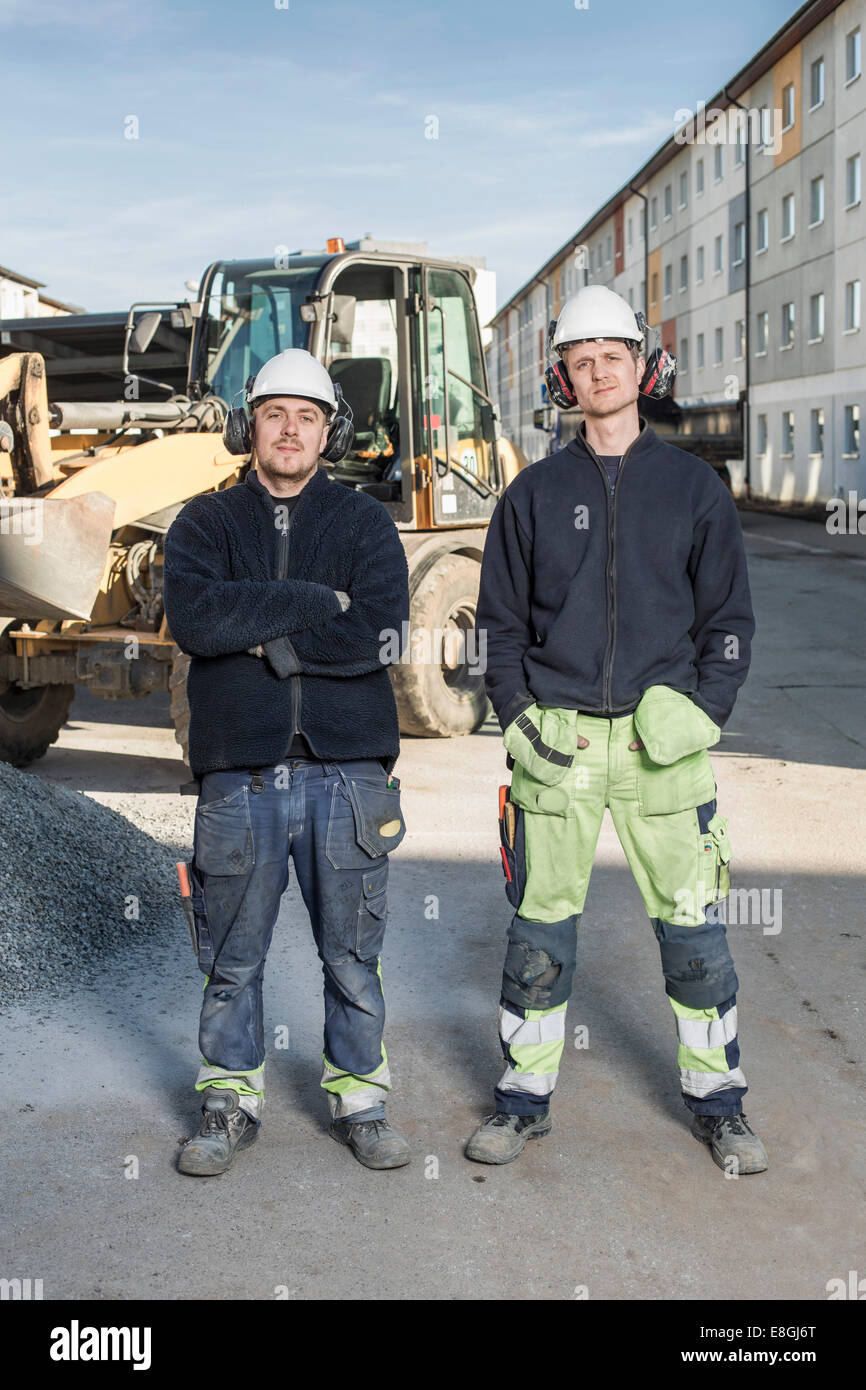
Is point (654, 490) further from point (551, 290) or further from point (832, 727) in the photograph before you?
point (551, 290)

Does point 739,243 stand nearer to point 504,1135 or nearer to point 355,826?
point 355,826

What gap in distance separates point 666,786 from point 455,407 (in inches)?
256

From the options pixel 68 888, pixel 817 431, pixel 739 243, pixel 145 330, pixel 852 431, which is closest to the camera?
pixel 68 888

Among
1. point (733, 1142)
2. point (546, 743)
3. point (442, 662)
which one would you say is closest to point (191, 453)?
point (442, 662)

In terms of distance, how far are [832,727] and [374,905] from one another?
6958mm

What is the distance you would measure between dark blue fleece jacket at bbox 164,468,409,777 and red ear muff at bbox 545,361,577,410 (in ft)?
2.00

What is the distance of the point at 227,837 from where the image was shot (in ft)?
11.2

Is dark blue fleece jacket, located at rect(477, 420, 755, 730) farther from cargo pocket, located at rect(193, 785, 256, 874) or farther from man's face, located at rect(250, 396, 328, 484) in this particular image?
cargo pocket, located at rect(193, 785, 256, 874)

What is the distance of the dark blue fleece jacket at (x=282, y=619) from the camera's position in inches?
133

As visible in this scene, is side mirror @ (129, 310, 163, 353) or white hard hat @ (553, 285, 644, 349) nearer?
white hard hat @ (553, 285, 644, 349)

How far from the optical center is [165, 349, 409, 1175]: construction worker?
3.41 meters

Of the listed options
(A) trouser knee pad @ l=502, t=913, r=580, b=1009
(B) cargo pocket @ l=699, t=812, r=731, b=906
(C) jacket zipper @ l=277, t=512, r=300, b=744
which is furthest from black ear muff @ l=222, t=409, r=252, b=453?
(B) cargo pocket @ l=699, t=812, r=731, b=906

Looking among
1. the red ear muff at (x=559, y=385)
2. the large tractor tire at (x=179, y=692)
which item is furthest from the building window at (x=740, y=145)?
the red ear muff at (x=559, y=385)

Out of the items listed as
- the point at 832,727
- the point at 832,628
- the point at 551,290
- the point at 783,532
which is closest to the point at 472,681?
the point at 832,727
